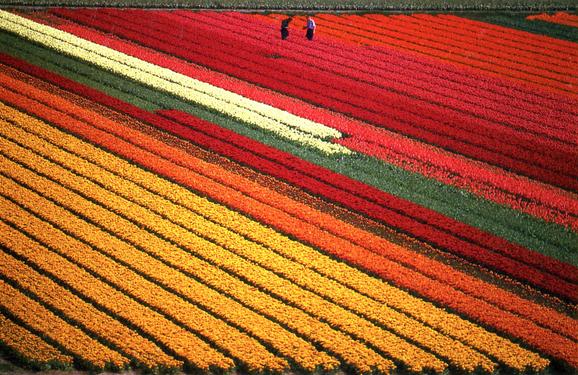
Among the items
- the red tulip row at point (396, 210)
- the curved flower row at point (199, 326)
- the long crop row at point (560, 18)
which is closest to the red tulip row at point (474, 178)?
the red tulip row at point (396, 210)

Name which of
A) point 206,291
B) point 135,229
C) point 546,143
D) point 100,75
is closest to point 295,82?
point 100,75

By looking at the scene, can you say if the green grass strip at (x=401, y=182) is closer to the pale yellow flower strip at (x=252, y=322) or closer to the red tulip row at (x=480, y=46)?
the pale yellow flower strip at (x=252, y=322)

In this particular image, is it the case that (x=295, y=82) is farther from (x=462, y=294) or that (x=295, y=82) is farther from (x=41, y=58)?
(x=462, y=294)

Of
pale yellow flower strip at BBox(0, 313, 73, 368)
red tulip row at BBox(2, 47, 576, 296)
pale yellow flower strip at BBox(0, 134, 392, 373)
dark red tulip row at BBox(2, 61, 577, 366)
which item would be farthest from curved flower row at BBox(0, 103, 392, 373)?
red tulip row at BBox(2, 47, 576, 296)

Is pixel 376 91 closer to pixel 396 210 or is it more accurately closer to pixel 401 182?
pixel 401 182

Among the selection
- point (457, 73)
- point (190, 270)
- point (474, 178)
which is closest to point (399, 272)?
point (190, 270)

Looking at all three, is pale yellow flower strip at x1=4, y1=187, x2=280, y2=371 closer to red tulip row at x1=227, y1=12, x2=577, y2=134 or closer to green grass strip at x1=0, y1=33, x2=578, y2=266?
green grass strip at x1=0, y1=33, x2=578, y2=266
